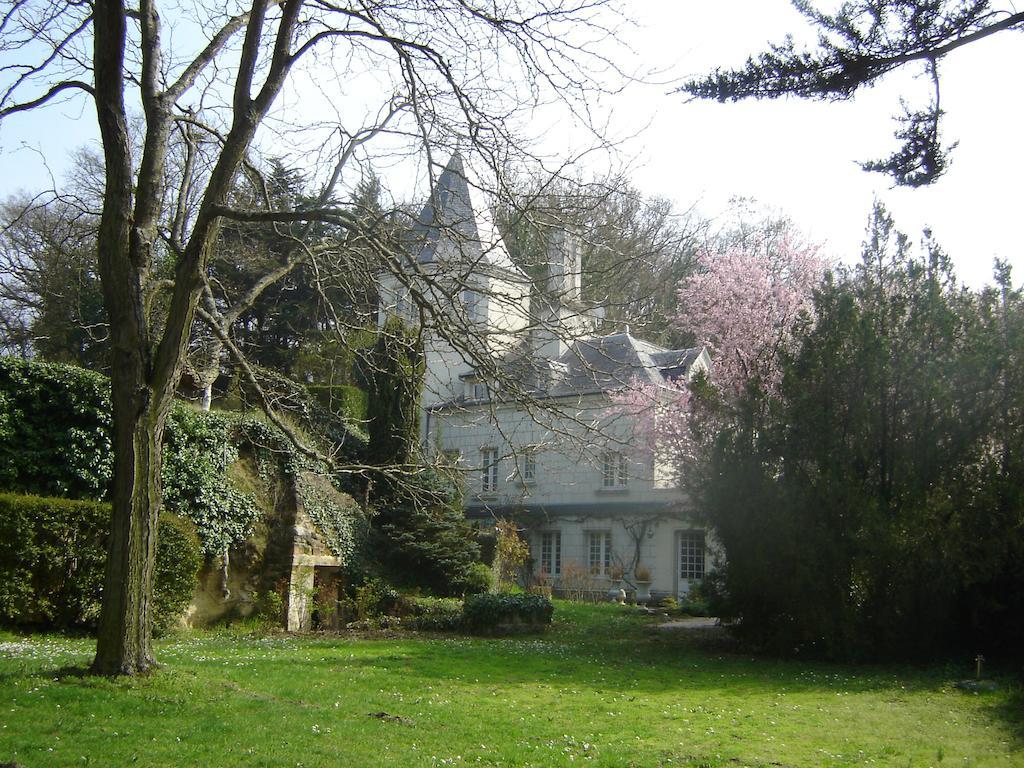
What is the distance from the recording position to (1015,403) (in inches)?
510

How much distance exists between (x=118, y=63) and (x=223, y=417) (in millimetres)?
8684

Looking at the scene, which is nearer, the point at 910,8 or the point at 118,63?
the point at 910,8

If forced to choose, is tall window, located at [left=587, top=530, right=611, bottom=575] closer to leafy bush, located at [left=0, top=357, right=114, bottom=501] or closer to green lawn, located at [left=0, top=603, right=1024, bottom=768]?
green lawn, located at [left=0, top=603, right=1024, bottom=768]

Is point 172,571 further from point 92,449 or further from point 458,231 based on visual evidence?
point 458,231

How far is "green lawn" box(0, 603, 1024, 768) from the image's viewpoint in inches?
244

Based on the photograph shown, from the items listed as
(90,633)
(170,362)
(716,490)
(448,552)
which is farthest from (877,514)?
(90,633)

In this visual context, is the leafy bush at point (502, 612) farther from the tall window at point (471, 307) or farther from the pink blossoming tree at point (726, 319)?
the tall window at point (471, 307)

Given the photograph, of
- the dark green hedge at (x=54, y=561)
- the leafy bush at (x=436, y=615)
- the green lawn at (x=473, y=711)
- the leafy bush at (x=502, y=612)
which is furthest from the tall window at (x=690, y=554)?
the dark green hedge at (x=54, y=561)

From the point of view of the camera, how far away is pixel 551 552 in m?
29.6

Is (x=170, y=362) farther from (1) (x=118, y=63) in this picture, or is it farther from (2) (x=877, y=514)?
(2) (x=877, y=514)

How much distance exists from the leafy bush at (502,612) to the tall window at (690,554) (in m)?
12.3

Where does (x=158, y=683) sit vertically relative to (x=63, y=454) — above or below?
below

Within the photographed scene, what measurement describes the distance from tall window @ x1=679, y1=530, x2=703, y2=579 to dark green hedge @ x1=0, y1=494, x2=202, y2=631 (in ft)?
58.7

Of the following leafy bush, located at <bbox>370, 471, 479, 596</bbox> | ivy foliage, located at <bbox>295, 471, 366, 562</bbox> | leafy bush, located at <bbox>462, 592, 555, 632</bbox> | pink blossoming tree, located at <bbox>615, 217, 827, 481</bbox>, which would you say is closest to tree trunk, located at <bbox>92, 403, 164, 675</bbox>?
leafy bush, located at <bbox>462, 592, 555, 632</bbox>
